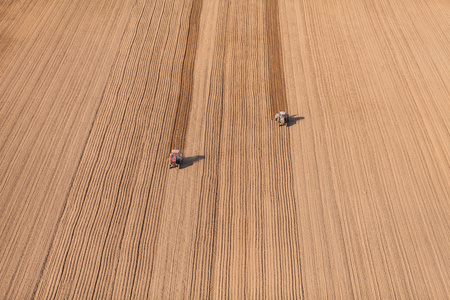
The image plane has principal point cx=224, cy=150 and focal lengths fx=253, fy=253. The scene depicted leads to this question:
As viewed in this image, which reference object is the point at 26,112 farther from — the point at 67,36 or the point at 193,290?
the point at 193,290

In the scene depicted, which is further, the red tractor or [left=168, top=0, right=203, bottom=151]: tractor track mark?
[left=168, top=0, right=203, bottom=151]: tractor track mark

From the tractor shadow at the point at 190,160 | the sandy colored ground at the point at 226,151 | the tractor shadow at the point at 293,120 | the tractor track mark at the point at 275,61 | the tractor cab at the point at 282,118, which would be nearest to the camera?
the sandy colored ground at the point at 226,151

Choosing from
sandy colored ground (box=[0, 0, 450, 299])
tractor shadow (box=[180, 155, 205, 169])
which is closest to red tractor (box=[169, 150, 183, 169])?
tractor shadow (box=[180, 155, 205, 169])

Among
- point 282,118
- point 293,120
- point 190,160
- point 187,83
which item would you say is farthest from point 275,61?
point 190,160

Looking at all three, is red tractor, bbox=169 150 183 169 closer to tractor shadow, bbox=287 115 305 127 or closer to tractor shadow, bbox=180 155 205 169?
tractor shadow, bbox=180 155 205 169

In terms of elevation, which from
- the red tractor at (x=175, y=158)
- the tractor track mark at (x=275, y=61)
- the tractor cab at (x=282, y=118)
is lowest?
the red tractor at (x=175, y=158)

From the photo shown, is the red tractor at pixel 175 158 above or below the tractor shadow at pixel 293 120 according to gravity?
below

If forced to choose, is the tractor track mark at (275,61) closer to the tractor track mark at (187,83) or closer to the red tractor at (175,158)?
the tractor track mark at (187,83)

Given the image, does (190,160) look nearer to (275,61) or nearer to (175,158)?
(175,158)

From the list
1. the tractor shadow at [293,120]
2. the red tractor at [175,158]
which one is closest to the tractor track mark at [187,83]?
the red tractor at [175,158]
